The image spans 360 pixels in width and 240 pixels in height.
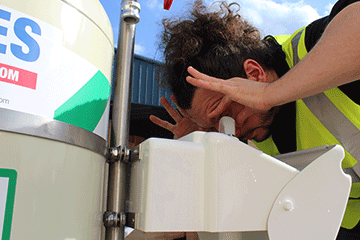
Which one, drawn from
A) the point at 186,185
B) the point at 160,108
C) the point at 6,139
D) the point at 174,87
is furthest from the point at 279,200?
the point at 160,108

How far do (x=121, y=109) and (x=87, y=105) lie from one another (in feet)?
0.59

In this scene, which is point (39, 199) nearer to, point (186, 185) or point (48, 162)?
point (48, 162)

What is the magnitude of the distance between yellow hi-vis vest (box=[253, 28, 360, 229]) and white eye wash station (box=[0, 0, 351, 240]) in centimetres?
21

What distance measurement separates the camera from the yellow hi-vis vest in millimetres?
819

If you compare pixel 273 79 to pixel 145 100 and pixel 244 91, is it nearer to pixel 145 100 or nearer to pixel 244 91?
pixel 244 91

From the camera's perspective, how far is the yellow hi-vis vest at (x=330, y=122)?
82 centimetres

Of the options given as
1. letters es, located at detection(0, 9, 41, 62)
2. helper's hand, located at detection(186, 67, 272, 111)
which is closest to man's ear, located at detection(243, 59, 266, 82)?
helper's hand, located at detection(186, 67, 272, 111)

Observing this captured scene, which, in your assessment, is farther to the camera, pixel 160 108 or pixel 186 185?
Result: pixel 160 108

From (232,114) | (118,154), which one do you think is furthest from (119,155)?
(232,114)

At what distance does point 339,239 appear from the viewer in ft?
3.66

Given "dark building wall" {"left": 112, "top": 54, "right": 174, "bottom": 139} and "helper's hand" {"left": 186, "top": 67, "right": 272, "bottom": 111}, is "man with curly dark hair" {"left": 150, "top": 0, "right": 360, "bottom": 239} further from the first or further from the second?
"dark building wall" {"left": 112, "top": 54, "right": 174, "bottom": 139}

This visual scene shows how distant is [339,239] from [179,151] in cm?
91

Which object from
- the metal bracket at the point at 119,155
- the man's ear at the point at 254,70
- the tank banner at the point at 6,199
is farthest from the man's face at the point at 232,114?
the tank banner at the point at 6,199

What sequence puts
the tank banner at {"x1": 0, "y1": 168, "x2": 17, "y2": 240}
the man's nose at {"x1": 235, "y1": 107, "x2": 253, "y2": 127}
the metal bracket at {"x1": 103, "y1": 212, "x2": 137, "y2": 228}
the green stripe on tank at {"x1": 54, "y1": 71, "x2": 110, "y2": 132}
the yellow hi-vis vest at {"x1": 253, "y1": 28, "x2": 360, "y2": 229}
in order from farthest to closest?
the man's nose at {"x1": 235, "y1": 107, "x2": 253, "y2": 127}, the yellow hi-vis vest at {"x1": 253, "y1": 28, "x2": 360, "y2": 229}, the metal bracket at {"x1": 103, "y1": 212, "x2": 137, "y2": 228}, the green stripe on tank at {"x1": 54, "y1": 71, "x2": 110, "y2": 132}, the tank banner at {"x1": 0, "y1": 168, "x2": 17, "y2": 240}
